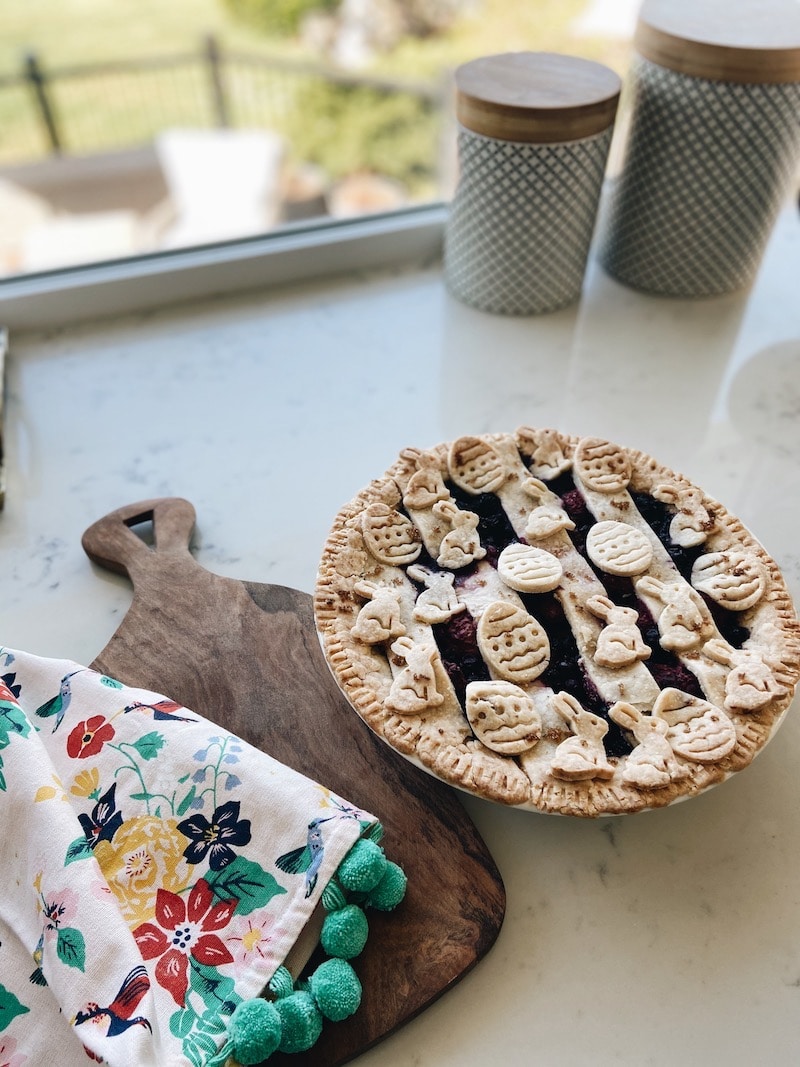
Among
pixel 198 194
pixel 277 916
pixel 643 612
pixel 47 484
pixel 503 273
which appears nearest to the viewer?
pixel 277 916

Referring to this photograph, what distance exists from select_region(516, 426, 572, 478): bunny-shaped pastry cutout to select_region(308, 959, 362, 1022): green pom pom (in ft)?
1.72

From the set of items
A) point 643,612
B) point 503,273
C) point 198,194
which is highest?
point 503,273

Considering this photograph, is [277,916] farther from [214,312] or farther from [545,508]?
[214,312]

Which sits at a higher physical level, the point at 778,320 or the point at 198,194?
the point at 778,320

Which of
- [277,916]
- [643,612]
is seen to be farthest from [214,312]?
[277,916]

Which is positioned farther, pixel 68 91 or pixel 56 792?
pixel 68 91

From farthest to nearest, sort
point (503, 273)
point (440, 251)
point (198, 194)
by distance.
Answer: point (198, 194) < point (440, 251) < point (503, 273)

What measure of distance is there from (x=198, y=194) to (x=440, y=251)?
150 cm

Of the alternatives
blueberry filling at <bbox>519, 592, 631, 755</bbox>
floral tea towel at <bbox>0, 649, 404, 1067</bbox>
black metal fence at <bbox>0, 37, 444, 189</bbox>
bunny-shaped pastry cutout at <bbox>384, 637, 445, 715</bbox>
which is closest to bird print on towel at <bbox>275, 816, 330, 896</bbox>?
floral tea towel at <bbox>0, 649, 404, 1067</bbox>

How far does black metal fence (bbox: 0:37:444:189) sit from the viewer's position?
2527 millimetres

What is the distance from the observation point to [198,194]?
8.59ft

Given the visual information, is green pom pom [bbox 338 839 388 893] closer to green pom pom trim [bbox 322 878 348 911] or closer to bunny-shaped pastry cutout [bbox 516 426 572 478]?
green pom pom trim [bbox 322 878 348 911]

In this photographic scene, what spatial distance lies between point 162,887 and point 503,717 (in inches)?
11.8

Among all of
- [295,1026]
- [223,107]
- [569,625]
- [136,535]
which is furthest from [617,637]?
[223,107]
